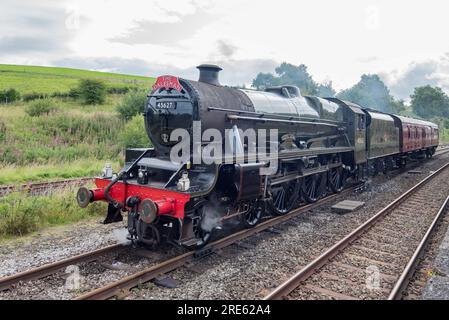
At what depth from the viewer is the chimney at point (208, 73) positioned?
7442 mm

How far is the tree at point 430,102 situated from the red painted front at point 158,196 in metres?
75.2

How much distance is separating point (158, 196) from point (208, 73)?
119 inches

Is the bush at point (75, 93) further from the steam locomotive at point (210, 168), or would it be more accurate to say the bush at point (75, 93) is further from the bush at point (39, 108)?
the steam locomotive at point (210, 168)

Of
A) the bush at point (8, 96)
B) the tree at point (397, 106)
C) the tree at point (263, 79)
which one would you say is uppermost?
the tree at point (263, 79)

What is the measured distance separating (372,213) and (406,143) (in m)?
12.2

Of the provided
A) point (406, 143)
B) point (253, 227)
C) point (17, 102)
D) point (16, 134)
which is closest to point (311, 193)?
point (253, 227)

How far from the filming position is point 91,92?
2992 cm

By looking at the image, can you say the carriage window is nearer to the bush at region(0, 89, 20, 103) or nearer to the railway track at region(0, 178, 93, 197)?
the railway track at region(0, 178, 93, 197)

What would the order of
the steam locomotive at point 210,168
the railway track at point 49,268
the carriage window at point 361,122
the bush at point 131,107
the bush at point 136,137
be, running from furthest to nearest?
1. the bush at point 131,107
2. the bush at point 136,137
3. the carriage window at point 361,122
4. the steam locomotive at point 210,168
5. the railway track at point 49,268

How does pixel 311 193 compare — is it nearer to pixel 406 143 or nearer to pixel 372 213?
pixel 372 213

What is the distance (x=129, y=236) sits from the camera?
6477 millimetres

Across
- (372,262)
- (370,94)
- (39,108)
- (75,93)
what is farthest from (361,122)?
(370,94)

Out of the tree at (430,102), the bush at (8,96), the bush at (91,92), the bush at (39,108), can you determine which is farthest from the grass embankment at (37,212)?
the tree at (430,102)

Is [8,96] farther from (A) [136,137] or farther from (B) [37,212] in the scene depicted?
(B) [37,212]
